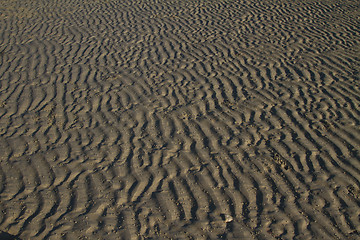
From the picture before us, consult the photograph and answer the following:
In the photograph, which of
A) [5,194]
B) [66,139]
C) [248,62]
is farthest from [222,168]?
[248,62]

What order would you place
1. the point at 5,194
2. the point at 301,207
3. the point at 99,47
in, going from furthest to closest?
the point at 99,47
the point at 5,194
the point at 301,207

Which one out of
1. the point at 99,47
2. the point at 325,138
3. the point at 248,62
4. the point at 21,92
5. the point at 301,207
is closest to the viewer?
the point at 301,207

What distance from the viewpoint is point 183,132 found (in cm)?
566

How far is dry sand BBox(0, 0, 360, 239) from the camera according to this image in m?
4.23

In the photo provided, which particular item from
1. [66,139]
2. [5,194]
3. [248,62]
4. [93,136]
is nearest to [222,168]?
[93,136]

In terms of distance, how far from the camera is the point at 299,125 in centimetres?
566

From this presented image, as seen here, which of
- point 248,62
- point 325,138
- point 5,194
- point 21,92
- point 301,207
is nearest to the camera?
point 301,207

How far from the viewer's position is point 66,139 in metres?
5.62

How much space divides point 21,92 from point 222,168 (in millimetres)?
4859

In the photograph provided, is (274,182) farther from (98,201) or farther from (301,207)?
(98,201)

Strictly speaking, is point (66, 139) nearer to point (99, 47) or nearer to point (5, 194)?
point (5, 194)

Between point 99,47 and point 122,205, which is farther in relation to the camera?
point 99,47

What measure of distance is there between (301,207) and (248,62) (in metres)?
4.41

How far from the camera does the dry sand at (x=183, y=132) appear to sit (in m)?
4.23
